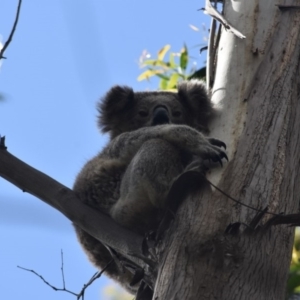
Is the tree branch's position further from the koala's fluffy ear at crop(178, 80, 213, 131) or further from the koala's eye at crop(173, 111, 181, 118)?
the koala's eye at crop(173, 111, 181, 118)

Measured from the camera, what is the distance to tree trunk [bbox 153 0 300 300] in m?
2.65

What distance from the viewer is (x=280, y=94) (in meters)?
3.30

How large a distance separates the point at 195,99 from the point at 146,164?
97 cm

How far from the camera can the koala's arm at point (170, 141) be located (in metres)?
3.34

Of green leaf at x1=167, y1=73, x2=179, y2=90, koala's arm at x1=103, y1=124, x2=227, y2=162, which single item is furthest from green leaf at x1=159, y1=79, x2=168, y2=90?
koala's arm at x1=103, y1=124, x2=227, y2=162

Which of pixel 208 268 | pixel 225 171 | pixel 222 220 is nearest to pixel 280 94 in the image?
pixel 225 171

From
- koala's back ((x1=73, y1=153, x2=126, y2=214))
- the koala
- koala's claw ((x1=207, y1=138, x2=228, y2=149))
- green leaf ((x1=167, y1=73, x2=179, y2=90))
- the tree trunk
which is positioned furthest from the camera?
green leaf ((x1=167, y1=73, x2=179, y2=90))

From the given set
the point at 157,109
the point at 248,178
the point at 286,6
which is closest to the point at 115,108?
the point at 157,109

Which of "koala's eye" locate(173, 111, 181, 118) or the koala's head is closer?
the koala's head

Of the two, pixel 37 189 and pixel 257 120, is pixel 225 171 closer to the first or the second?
pixel 257 120

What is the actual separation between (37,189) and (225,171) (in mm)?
877

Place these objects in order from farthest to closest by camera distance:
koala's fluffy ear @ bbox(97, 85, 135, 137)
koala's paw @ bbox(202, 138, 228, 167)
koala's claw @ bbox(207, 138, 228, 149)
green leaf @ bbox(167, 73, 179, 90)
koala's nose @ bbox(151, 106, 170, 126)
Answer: green leaf @ bbox(167, 73, 179, 90), koala's fluffy ear @ bbox(97, 85, 135, 137), koala's nose @ bbox(151, 106, 170, 126), koala's claw @ bbox(207, 138, 228, 149), koala's paw @ bbox(202, 138, 228, 167)

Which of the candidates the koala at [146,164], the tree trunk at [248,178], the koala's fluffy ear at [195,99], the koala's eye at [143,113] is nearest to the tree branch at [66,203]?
the koala at [146,164]

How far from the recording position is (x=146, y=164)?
12.1ft
